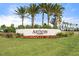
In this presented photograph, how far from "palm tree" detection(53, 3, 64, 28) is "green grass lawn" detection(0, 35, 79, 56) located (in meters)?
0.19

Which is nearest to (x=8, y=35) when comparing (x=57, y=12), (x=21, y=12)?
(x=21, y=12)

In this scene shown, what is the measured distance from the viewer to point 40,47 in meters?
2.68

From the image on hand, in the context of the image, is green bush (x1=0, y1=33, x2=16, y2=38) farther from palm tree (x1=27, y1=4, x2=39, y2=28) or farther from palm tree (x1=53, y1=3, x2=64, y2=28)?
palm tree (x1=53, y1=3, x2=64, y2=28)

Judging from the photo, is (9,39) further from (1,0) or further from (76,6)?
(76,6)

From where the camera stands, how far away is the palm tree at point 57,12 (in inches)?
105

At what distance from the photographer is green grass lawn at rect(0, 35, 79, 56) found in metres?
2.63

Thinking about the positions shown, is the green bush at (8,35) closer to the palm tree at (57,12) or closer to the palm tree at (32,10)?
the palm tree at (32,10)

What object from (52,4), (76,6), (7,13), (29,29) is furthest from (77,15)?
(7,13)

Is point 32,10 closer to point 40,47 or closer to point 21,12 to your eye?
point 21,12

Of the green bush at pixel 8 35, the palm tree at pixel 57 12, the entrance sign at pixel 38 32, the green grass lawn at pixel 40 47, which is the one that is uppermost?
→ the palm tree at pixel 57 12

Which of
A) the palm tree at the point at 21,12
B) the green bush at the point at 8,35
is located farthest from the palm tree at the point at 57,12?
the green bush at the point at 8,35

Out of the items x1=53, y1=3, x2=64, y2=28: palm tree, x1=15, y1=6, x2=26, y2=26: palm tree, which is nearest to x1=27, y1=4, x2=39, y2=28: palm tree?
x1=15, y1=6, x2=26, y2=26: palm tree

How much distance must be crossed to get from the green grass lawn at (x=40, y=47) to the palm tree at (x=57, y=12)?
192 mm

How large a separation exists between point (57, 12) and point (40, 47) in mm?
406
